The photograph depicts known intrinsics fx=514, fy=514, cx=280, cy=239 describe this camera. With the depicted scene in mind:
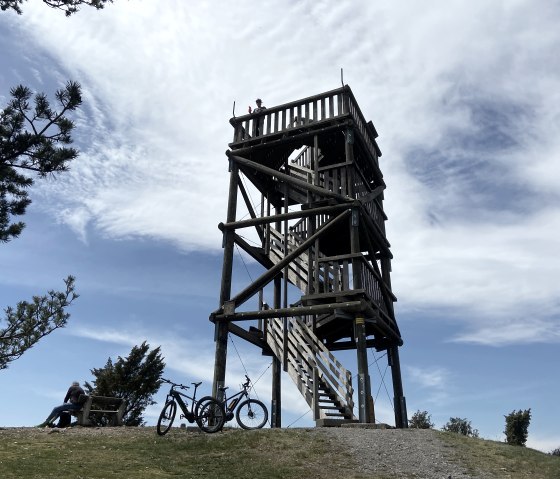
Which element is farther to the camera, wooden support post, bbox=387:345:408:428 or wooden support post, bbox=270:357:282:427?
wooden support post, bbox=270:357:282:427

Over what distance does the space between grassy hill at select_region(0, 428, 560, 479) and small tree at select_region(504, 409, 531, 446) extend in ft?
52.3

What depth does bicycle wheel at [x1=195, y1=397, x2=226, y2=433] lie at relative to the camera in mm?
12398

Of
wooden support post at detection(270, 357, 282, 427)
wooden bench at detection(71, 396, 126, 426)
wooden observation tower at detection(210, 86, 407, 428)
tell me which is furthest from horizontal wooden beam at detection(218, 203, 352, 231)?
wooden bench at detection(71, 396, 126, 426)

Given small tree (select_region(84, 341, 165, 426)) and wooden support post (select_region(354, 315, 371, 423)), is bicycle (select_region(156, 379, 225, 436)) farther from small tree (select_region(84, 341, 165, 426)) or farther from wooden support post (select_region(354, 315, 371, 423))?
small tree (select_region(84, 341, 165, 426))

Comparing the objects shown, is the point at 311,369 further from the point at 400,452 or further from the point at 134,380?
the point at 134,380

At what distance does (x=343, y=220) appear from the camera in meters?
16.5

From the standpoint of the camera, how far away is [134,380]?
1083 inches

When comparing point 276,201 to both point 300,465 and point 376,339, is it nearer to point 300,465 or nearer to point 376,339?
point 376,339

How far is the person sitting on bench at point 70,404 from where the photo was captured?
13.6m

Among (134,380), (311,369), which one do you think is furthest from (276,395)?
(134,380)

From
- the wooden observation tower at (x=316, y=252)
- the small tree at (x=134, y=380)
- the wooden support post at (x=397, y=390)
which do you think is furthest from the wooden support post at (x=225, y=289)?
the small tree at (x=134, y=380)

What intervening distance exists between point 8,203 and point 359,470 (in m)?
11.1

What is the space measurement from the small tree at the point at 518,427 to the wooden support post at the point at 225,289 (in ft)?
57.3

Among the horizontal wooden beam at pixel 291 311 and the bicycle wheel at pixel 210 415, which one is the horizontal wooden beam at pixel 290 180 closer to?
the horizontal wooden beam at pixel 291 311
